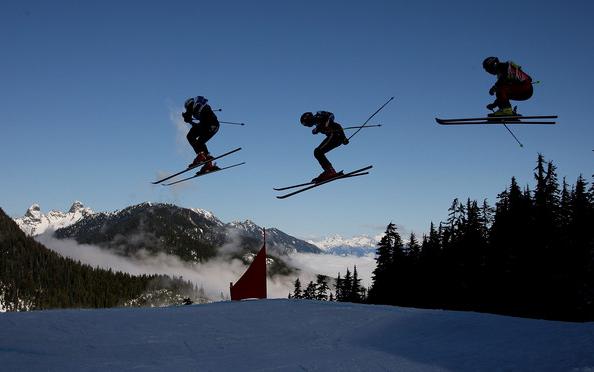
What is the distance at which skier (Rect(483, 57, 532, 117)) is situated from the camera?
500 inches

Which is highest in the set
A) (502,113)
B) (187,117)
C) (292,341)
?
(187,117)

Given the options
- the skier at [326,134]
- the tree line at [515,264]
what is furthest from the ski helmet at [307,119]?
the tree line at [515,264]

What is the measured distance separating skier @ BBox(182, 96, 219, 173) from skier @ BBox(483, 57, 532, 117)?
8.64 meters

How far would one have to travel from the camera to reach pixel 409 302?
52250 millimetres

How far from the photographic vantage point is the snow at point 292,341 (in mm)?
6953

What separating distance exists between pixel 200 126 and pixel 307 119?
4.11m

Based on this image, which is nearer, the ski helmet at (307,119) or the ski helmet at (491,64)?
the ski helmet at (491,64)

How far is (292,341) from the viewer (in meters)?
8.45

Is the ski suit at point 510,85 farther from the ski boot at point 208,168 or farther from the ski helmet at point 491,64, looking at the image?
the ski boot at point 208,168

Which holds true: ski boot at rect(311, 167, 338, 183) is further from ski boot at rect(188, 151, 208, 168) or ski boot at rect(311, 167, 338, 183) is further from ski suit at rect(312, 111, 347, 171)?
ski boot at rect(188, 151, 208, 168)

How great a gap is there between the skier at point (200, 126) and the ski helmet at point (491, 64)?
28.0 feet

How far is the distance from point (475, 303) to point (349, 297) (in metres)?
25.6

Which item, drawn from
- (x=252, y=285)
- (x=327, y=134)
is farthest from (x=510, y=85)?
(x=252, y=285)

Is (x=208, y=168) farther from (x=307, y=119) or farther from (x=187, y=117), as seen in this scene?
(x=307, y=119)
